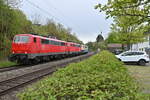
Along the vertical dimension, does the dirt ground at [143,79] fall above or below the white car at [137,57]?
below

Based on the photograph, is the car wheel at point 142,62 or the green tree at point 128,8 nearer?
the green tree at point 128,8

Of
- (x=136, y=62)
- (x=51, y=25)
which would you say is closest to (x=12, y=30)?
(x=136, y=62)

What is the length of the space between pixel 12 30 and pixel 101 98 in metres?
28.3

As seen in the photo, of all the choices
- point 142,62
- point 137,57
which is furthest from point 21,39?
point 142,62

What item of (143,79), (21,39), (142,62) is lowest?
(143,79)

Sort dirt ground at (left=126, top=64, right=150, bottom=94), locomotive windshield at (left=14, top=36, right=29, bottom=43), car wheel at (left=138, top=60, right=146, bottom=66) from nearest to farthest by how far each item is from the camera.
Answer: dirt ground at (left=126, top=64, right=150, bottom=94) < locomotive windshield at (left=14, top=36, right=29, bottom=43) < car wheel at (left=138, top=60, right=146, bottom=66)

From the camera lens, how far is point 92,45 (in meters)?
117

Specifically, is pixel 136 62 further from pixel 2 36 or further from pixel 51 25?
pixel 51 25

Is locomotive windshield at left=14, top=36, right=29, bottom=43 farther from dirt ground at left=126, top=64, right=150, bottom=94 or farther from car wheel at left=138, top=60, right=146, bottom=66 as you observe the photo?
car wheel at left=138, top=60, right=146, bottom=66

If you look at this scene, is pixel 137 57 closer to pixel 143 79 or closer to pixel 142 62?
pixel 142 62

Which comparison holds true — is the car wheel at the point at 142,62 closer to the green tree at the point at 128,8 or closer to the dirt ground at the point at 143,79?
the dirt ground at the point at 143,79

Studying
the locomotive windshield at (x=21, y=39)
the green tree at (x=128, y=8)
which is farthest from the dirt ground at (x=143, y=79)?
the locomotive windshield at (x=21, y=39)

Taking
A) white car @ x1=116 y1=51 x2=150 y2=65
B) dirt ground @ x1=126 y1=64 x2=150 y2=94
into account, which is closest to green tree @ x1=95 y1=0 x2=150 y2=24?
dirt ground @ x1=126 y1=64 x2=150 y2=94

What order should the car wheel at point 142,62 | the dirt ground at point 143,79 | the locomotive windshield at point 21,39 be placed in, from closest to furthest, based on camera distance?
1. the dirt ground at point 143,79
2. the locomotive windshield at point 21,39
3. the car wheel at point 142,62
